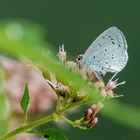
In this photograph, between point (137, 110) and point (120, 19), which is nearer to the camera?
point (137, 110)

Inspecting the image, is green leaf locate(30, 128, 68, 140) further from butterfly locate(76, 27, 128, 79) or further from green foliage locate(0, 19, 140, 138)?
green foliage locate(0, 19, 140, 138)

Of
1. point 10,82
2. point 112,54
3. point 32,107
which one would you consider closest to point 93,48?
point 112,54

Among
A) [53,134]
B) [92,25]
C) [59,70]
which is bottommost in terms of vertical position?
[92,25]

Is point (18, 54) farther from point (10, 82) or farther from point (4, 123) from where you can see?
point (10, 82)

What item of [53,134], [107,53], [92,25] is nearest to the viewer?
[53,134]

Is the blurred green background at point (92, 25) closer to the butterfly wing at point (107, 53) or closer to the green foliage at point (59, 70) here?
the butterfly wing at point (107, 53)

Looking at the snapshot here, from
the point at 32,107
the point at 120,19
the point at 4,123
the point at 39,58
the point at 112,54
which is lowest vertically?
the point at 120,19

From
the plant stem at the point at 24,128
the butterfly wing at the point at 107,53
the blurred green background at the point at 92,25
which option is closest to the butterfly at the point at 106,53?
the butterfly wing at the point at 107,53

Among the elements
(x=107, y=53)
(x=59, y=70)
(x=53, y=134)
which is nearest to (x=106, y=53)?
(x=107, y=53)

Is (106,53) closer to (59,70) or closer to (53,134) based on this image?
(53,134)
